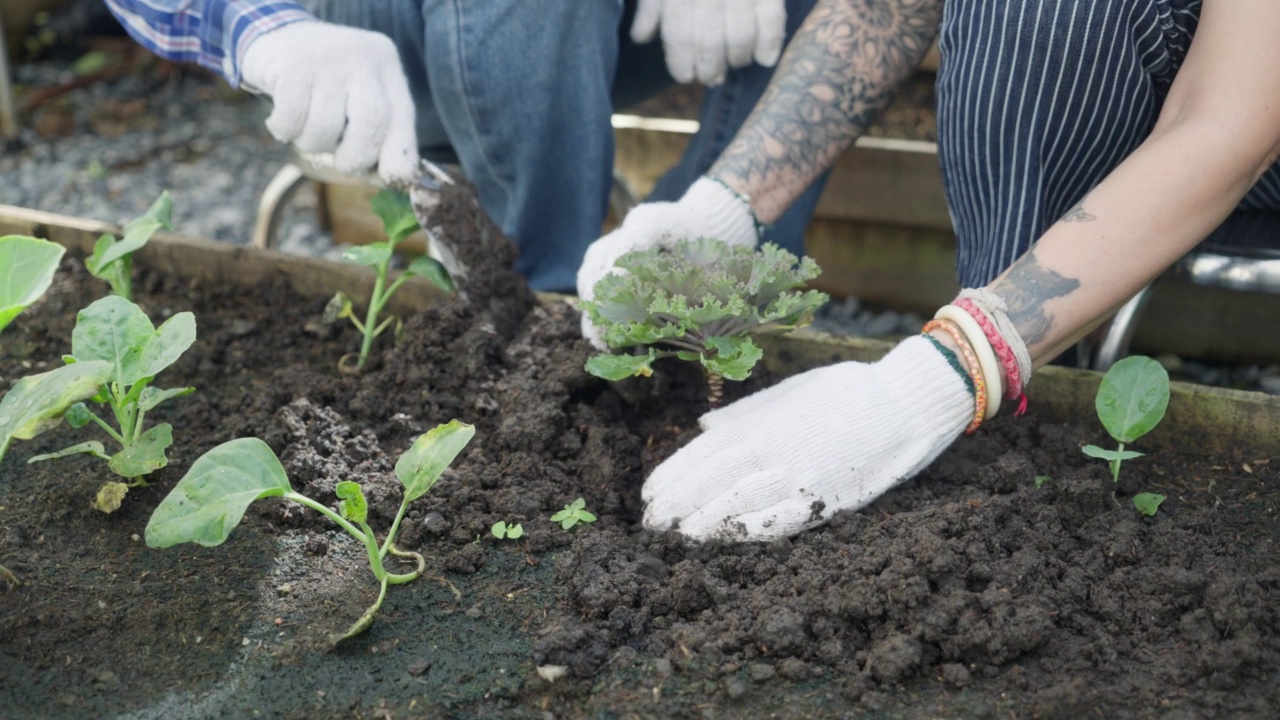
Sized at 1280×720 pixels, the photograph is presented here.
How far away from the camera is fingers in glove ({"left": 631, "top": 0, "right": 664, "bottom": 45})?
2023 mm

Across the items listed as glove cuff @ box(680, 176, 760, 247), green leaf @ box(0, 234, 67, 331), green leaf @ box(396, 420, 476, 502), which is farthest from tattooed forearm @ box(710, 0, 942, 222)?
green leaf @ box(0, 234, 67, 331)

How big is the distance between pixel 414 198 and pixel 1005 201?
928 millimetres

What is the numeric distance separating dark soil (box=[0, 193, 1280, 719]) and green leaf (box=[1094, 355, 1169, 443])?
7cm

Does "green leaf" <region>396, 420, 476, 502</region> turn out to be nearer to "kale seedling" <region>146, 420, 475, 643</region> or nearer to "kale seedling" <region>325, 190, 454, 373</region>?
"kale seedling" <region>146, 420, 475, 643</region>

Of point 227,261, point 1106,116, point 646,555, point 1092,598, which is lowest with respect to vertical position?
point 227,261

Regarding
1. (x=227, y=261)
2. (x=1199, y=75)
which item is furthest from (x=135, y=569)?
(x=1199, y=75)

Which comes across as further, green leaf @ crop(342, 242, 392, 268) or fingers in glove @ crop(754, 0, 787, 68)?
fingers in glove @ crop(754, 0, 787, 68)

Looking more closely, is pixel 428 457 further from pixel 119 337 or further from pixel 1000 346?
pixel 1000 346

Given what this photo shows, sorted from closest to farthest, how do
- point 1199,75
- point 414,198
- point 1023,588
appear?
point 1023,588
point 1199,75
point 414,198

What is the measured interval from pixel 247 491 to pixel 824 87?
1158 millimetres

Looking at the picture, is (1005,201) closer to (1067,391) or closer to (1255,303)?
(1067,391)

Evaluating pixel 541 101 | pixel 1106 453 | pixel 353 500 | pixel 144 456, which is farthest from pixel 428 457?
pixel 541 101

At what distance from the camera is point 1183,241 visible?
4.56ft

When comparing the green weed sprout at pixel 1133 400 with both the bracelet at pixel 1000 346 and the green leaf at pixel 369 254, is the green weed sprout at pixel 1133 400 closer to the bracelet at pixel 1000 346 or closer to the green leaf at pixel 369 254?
the bracelet at pixel 1000 346
